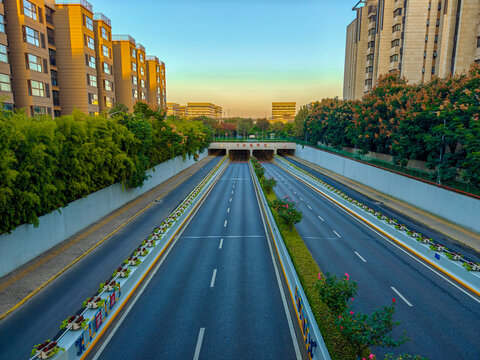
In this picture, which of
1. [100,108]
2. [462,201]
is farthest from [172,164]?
[462,201]

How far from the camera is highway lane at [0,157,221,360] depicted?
37.8 feet

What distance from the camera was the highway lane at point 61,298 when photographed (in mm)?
11508

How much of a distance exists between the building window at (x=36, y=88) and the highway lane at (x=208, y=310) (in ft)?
112

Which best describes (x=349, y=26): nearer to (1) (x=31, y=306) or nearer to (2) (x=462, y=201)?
(2) (x=462, y=201)

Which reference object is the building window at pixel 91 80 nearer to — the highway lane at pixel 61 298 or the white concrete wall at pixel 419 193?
the highway lane at pixel 61 298

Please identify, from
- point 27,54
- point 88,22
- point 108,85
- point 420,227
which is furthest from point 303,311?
point 108,85

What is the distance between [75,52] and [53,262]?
4351 cm

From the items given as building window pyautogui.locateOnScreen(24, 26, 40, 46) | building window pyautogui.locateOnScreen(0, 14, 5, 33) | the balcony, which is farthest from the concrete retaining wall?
the balcony

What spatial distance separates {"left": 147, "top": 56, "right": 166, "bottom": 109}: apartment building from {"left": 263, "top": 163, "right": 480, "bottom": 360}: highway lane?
81.7 meters

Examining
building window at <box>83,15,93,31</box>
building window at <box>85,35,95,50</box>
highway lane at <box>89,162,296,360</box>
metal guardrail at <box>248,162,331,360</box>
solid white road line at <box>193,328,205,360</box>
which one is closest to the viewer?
metal guardrail at <box>248,162,331,360</box>

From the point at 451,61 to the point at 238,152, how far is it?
84526 millimetres

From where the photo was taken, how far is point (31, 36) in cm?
3884

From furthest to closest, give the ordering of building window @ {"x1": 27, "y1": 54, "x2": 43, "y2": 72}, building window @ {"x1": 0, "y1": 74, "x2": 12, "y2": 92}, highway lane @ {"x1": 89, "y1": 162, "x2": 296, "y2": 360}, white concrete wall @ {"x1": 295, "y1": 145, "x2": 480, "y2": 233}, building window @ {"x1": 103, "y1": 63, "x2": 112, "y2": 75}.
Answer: building window @ {"x1": 103, "y1": 63, "x2": 112, "y2": 75}
building window @ {"x1": 27, "y1": 54, "x2": 43, "y2": 72}
building window @ {"x1": 0, "y1": 74, "x2": 12, "y2": 92}
white concrete wall @ {"x1": 295, "y1": 145, "x2": 480, "y2": 233}
highway lane @ {"x1": 89, "y1": 162, "x2": 296, "y2": 360}

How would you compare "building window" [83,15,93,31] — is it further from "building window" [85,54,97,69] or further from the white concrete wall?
the white concrete wall
